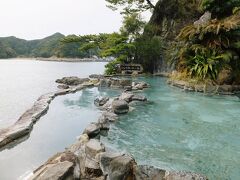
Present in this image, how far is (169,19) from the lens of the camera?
2578 cm

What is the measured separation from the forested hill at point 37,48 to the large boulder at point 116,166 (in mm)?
66645

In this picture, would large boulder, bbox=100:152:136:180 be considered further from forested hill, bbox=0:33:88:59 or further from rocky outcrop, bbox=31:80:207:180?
forested hill, bbox=0:33:88:59

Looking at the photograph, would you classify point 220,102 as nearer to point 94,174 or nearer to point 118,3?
point 94,174

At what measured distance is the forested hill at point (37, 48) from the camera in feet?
255

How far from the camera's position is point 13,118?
31.6 ft

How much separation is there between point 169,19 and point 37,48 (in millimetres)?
82938

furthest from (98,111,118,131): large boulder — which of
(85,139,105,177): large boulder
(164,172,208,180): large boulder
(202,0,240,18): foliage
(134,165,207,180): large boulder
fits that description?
(202,0,240,18): foliage

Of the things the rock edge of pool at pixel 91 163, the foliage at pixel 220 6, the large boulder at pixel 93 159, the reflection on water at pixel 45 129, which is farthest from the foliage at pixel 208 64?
the large boulder at pixel 93 159

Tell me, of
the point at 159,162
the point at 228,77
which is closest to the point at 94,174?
the point at 159,162

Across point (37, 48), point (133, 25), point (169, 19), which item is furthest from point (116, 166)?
point (37, 48)

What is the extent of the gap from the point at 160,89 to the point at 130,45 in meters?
9.05

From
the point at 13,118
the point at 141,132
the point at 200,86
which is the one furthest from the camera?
the point at 200,86

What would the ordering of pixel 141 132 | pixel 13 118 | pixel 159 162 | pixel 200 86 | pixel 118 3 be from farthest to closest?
pixel 118 3 < pixel 200 86 < pixel 13 118 < pixel 141 132 < pixel 159 162

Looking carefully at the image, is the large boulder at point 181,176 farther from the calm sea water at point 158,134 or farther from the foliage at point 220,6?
the foliage at point 220,6
